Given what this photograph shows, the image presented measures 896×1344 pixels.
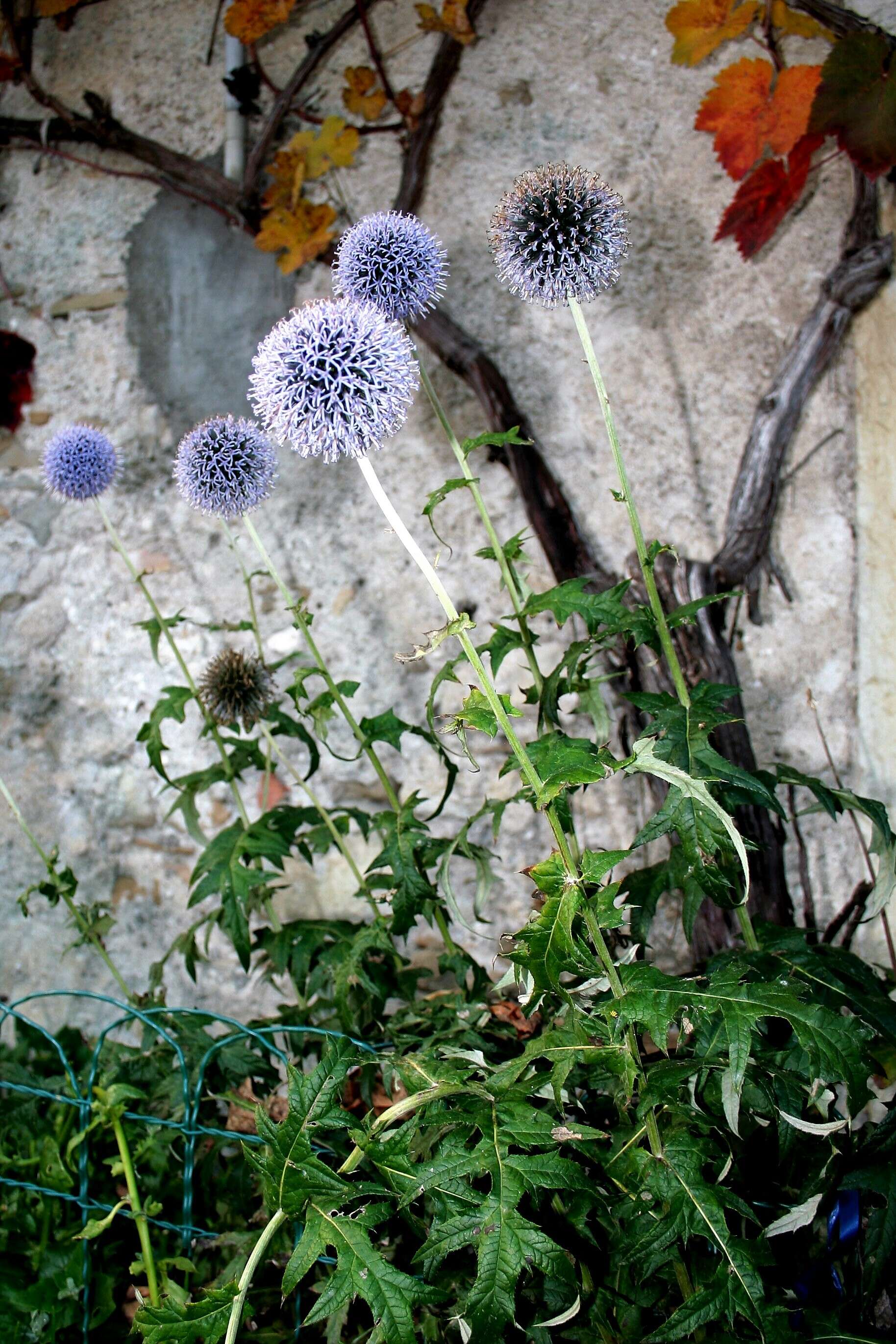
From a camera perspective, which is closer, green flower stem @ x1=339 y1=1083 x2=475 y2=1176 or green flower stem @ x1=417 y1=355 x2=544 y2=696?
green flower stem @ x1=339 y1=1083 x2=475 y2=1176

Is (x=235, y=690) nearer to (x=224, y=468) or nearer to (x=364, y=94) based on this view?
(x=224, y=468)

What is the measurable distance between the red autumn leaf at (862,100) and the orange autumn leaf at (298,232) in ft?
3.70

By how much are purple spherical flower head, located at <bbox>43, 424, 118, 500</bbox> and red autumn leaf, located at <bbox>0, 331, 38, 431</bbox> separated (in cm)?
80

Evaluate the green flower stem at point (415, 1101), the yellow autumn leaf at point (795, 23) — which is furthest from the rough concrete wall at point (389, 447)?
the green flower stem at point (415, 1101)

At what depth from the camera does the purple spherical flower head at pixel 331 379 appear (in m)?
1.21

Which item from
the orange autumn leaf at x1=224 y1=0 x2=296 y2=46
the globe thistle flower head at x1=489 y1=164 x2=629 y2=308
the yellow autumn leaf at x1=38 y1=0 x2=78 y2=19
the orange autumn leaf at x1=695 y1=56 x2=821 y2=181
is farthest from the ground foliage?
the yellow autumn leaf at x1=38 y1=0 x2=78 y2=19

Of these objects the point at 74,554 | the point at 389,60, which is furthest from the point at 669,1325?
the point at 389,60

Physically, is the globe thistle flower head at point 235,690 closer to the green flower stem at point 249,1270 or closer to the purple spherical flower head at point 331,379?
the purple spherical flower head at point 331,379

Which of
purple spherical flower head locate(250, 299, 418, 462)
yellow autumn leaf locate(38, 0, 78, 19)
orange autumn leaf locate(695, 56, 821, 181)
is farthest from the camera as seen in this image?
yellow autumn leaf locate(38, 0, 78, 19)

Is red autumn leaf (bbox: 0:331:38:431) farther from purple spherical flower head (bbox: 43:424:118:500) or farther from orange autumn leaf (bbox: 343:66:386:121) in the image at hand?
orange autumn leaf (bbox: 343:66:386:121)

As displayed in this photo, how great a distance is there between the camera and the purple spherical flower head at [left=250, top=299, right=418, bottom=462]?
1.21 metres

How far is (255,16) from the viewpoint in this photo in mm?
2414

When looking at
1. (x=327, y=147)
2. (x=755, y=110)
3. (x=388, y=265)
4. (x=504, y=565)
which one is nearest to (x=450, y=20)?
(x=327, y=147)

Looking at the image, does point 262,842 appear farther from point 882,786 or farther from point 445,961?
point 882,786
